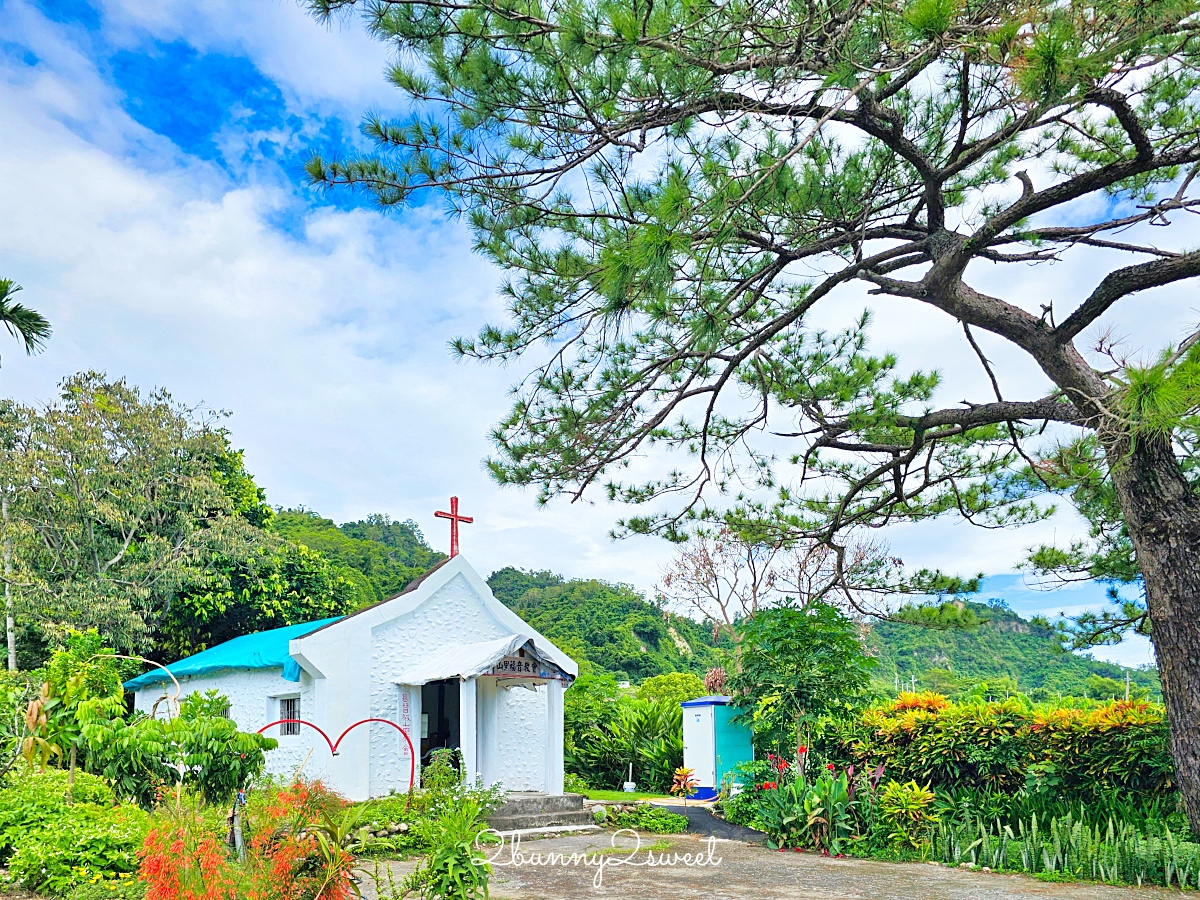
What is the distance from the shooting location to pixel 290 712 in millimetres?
12453

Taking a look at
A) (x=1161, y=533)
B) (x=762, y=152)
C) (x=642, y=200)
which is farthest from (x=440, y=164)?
(x=1161, y=533)

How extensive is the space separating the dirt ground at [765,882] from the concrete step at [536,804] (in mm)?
2142

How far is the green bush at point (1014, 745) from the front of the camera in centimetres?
793

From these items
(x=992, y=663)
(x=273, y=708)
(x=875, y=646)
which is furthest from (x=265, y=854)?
(x=992, y=663)

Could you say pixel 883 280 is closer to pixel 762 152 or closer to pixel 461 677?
pixel 762 152

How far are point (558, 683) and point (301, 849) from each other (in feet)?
29.4

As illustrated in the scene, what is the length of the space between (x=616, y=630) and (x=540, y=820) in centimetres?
1580

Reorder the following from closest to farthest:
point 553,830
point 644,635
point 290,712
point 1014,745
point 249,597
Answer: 1. point 1014,745
2. point 553,830
3. point 290,712
4. point 249,597
5. point 644,635

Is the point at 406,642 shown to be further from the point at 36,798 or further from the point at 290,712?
the point at 36,798

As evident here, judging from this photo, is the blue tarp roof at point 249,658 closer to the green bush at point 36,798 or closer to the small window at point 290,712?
the small window at point 290,712

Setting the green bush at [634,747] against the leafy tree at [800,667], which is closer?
the leafy tree at [800,667]

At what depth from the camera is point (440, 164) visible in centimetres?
615

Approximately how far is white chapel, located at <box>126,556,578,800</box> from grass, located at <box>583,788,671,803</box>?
1.08 meters

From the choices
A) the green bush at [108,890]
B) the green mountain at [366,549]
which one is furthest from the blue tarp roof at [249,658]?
the green mountain at [366,549]
